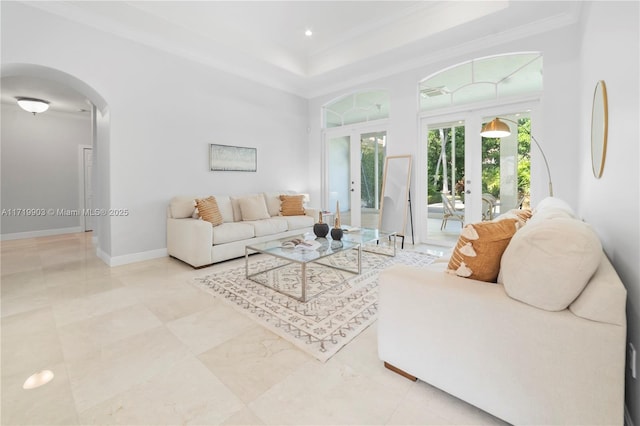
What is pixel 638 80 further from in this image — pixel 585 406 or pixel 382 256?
pixel 382 256

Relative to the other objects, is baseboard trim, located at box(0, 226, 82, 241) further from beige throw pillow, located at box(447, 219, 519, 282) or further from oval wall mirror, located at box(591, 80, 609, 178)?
oval wall mirror, located at box(591, 80, 609, 178)

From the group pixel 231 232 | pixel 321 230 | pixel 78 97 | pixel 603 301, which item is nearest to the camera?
pixel 603 301

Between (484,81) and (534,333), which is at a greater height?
(484,81)

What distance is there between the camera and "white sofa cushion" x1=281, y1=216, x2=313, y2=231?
484 cm

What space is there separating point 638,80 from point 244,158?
485 centimetres

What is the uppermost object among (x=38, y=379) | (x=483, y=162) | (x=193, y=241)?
(x=483, y=162)

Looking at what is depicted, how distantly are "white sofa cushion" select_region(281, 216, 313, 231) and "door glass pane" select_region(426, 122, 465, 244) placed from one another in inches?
81.8

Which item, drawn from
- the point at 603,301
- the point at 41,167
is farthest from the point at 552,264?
the point at 41,167

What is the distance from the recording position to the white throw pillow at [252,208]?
4.62m

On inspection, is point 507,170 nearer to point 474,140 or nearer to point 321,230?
point 474,140

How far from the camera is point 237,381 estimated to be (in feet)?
5.17

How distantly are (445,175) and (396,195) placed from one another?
2.83 ft

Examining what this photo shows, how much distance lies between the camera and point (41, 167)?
20.1 feet

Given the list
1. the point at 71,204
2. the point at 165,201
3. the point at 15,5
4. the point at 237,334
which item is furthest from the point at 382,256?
the point at 71,204
